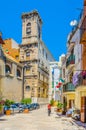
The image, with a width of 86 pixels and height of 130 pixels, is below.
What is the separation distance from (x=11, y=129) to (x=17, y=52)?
47539mm

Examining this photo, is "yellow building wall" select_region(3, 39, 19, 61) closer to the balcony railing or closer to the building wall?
the building wall

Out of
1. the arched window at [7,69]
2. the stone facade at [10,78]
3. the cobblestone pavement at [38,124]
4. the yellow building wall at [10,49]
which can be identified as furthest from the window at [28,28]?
the cobblestone pavement at [38,124]

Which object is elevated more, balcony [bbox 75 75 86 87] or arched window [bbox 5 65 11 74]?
arched window [bbox 5 65 11 74]

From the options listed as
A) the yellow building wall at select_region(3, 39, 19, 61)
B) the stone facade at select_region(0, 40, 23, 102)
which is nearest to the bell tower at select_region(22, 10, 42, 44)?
the yellow building wall at select_region(3, 39, 19, 61)

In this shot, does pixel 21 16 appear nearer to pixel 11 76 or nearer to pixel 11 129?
pixel 11 76

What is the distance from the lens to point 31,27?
63375 millimetres

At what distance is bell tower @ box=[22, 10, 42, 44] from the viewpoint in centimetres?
6275

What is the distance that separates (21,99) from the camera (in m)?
60.2

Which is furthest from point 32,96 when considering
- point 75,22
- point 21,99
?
point 75,22

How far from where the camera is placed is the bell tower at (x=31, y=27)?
62.8 meters

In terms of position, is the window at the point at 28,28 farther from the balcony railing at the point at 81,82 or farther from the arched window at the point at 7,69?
the balcony railing at the point at 81,82

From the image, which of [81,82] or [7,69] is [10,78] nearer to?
[7,69]

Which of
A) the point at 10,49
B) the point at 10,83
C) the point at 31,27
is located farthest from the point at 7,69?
the point at 31,27

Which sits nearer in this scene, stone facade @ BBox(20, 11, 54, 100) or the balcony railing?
the balcony railing
